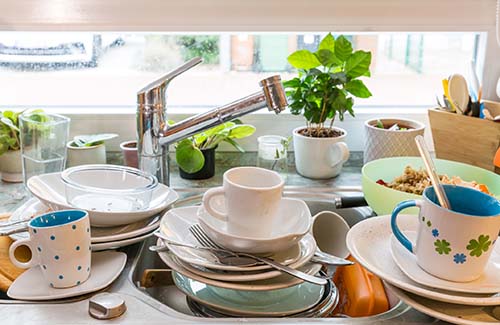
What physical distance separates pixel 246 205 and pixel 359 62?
0.57 meters

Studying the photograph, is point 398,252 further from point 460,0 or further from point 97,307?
point 460,0

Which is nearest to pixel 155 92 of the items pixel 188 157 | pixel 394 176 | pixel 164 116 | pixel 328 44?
pixel 164 116

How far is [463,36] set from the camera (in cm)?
151

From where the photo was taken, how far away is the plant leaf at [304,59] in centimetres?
123

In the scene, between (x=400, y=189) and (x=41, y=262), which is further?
(x=400, y=189)

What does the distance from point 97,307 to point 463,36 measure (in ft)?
4.05

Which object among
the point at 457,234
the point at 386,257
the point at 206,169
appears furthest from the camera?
the point at 206,169

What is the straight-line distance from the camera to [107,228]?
938 mm

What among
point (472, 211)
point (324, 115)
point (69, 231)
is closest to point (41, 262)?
point (69, 231)

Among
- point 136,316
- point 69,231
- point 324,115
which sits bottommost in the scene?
Answer: point 136,316

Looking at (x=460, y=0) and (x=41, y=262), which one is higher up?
(x=460, y=0)

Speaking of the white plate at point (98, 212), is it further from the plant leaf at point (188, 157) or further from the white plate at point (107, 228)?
the plant leaf at point (188, 157)

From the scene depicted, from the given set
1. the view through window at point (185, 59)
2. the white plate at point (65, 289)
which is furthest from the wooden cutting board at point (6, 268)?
the view through window at point (185, 59)

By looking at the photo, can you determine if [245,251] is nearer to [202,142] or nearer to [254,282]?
[254,282]
